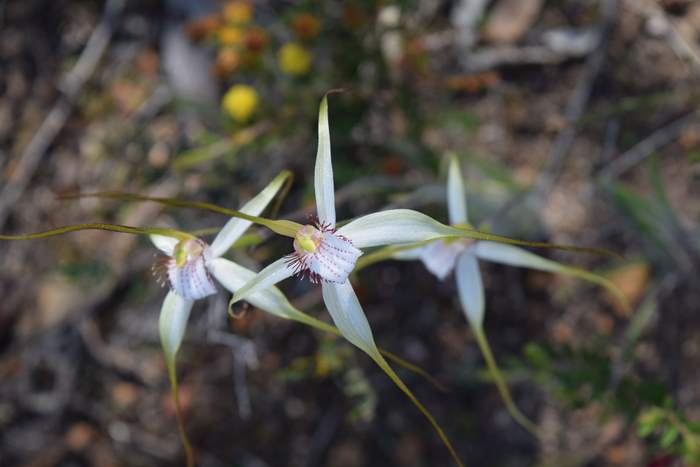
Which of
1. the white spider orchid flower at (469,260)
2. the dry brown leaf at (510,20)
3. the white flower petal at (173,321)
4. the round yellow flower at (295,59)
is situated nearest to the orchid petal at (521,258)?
the white spider orchid flower at (469,260)

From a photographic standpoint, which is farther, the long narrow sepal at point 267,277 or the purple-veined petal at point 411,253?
the purple-veined petal at point 411,253

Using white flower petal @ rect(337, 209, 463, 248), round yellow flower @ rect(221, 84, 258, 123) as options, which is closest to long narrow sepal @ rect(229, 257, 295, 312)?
white flower petal @ rect(337, 209, 463, 248)

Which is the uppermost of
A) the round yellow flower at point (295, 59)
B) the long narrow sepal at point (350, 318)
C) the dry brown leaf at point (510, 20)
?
the dry brown leaf at point (510, 20)

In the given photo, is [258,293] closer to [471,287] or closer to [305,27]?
[471,287]

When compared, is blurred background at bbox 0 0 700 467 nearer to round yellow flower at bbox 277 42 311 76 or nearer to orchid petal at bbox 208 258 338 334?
round yellow flower at bbox 277 42 311 76

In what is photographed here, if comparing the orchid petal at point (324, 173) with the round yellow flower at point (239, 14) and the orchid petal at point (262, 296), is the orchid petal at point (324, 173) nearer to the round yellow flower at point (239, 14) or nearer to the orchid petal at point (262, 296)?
the orchid petal at point (262, 296)

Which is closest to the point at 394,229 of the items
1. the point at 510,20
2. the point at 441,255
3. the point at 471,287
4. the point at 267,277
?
the point at 267,277
